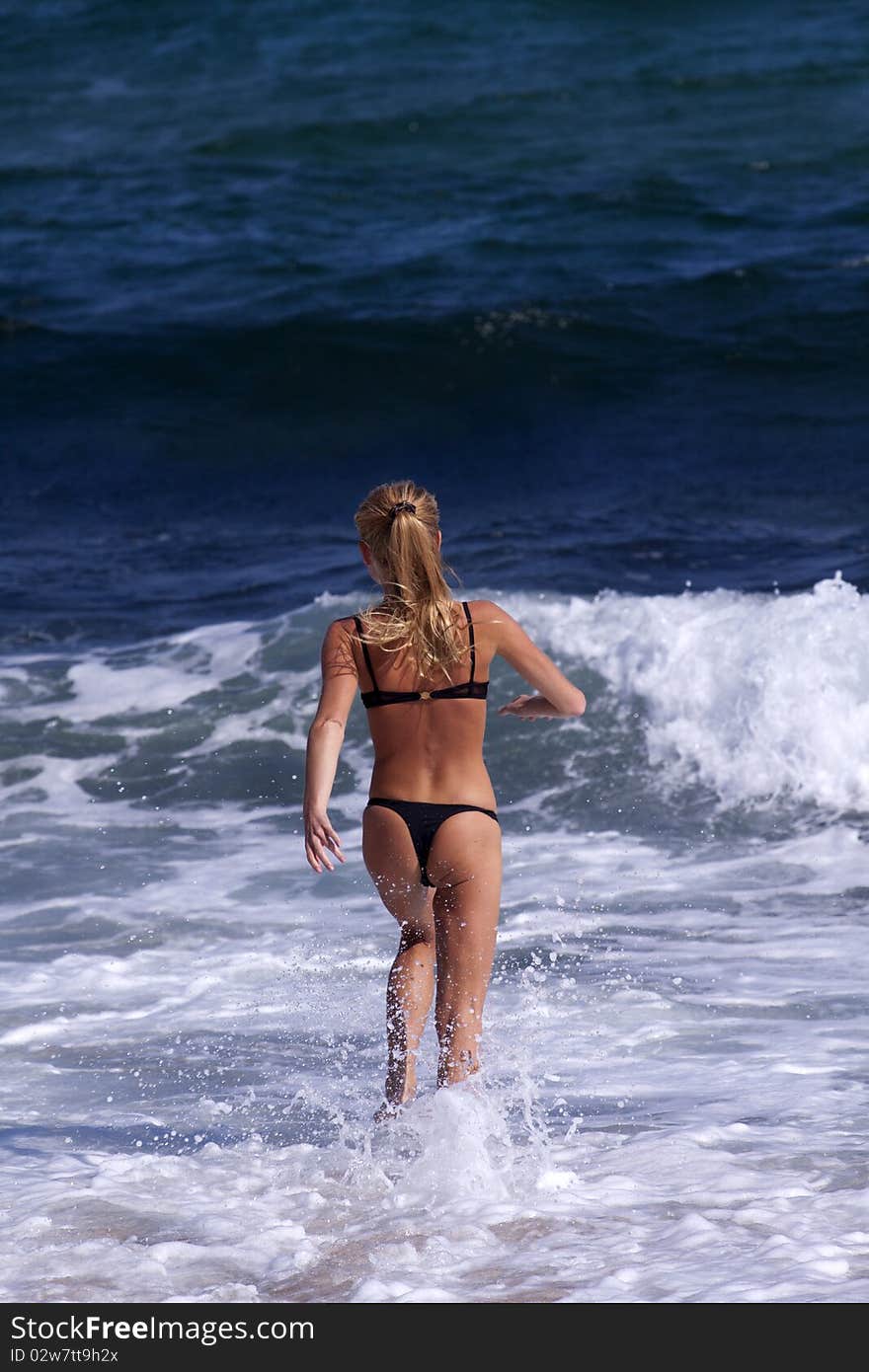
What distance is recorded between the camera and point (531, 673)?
4.45 meters

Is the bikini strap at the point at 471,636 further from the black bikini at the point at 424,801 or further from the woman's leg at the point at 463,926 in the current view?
the woman's leg at the point at 463,926

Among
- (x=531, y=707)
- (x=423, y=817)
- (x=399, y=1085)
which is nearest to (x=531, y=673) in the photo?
(x=531, y=707)

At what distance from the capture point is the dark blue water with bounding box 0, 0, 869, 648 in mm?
13094

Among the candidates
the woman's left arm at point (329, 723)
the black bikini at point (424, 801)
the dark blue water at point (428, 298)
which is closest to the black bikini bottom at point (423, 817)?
the black bikini at point (424, 801)

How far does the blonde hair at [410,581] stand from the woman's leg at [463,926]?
46cm

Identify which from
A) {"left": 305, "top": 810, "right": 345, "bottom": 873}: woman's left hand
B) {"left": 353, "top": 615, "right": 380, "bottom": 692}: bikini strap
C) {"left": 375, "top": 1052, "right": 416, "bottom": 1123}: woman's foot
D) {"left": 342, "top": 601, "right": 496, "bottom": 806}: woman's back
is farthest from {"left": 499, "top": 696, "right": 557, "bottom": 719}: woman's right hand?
{"left": 375, "top": 1052, "right": 416, "bottom": 1123}: woman's foot

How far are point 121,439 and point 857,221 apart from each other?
27.6 feet

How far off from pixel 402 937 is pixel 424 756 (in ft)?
1.67

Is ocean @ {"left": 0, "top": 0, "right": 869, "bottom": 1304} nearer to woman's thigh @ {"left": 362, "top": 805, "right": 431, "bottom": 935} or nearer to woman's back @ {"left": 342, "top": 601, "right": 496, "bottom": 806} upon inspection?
woman's thigh @ {"left": 362, "top": 805, "right": 431, "bottom": 935}

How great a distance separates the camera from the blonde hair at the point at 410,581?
4.25m

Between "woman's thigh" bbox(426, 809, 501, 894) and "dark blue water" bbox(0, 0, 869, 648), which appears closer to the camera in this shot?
"woman's thigh" bbox(426, 809, 501, 894)

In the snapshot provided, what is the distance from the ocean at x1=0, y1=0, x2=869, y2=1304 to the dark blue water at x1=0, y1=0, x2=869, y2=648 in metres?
0.07

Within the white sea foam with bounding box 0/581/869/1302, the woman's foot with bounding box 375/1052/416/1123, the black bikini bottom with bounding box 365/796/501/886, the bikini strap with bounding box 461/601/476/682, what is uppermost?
the bikini strap with bounding box 461/601/476/682
